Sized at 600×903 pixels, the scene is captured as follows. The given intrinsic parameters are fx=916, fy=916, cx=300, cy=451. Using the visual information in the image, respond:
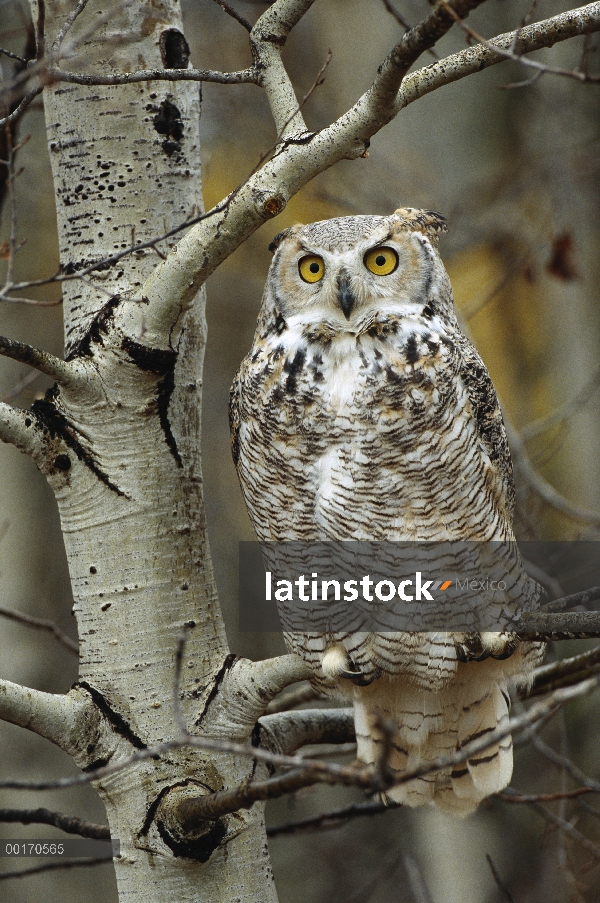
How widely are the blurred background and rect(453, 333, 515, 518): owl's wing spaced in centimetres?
284

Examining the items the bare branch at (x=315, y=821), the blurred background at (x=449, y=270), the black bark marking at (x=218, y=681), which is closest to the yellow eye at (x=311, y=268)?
the black bark marking at (x=218, y=681)

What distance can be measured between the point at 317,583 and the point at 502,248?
4.14 m

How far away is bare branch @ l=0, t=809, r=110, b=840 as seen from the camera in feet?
5.42

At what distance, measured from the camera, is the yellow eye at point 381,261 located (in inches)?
89.3

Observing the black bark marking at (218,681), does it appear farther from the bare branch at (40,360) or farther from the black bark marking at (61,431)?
the bare branch at (40,360)

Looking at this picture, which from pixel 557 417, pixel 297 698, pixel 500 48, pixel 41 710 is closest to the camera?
pixel 500 48

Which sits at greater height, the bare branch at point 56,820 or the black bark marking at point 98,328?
the black bark marking at point 98,328

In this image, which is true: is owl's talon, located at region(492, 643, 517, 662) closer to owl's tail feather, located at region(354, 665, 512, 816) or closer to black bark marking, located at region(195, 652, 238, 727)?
owl's tail feather, located at region(354, 665, 512, 816)

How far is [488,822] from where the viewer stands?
5699mm

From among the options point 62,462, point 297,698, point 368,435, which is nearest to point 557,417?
point 297,698

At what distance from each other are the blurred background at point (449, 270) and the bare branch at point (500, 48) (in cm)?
349

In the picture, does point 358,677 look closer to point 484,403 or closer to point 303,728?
point 303,728

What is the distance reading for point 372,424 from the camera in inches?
86.2

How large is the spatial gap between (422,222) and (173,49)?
776 millimetres
